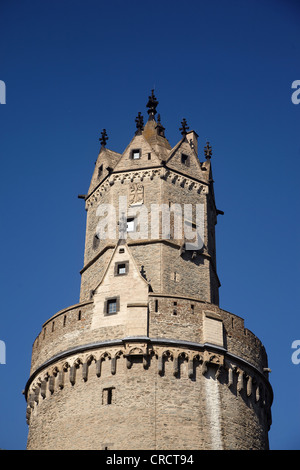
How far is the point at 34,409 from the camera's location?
39.8 m

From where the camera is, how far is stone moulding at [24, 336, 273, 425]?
37500 mm

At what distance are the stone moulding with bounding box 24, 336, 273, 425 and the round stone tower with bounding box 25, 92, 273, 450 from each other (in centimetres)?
4

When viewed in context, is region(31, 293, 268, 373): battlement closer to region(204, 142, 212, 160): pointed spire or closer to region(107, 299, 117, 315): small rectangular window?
region(107, 299, 117, 315): small rectangular window

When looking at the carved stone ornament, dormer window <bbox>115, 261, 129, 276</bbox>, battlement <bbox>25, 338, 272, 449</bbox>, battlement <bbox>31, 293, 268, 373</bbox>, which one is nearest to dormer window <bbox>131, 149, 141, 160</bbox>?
the carved stone ornament

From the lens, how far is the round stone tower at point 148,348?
119 feet

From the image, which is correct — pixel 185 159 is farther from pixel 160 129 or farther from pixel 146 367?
pixel 146 367

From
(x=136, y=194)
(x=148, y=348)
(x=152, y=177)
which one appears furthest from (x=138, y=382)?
(x=152, y=177)

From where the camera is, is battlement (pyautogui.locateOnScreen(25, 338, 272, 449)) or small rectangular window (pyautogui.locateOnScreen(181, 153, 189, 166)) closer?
battlement (pyautogui.locateOnScreen(25, 338, 272, 449))

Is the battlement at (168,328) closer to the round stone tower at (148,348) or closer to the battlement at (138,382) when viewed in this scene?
the round stone tower at (148,348)

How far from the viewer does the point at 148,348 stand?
3756 cm

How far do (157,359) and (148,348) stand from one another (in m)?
0.57

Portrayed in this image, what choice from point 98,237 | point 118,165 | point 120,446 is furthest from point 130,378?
point 118,165

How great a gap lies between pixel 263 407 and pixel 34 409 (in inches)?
382
